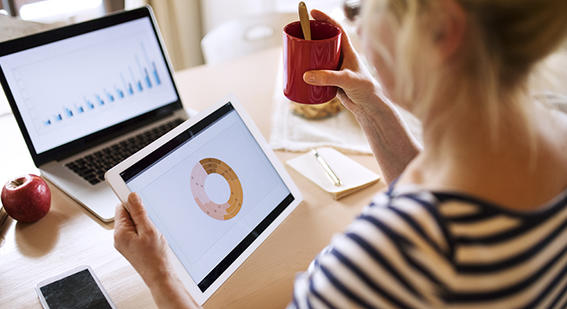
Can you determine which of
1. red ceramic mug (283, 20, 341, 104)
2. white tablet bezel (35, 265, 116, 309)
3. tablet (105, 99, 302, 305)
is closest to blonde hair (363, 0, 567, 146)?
red ceramic mug (283, 20, 341, 104)

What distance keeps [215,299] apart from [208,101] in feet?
2.40

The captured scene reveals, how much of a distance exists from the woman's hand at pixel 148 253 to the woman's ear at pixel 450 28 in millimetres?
468

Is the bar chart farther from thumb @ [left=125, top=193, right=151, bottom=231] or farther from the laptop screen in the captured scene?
thumb @ [left=125, top=193, right=151, bottom=231]

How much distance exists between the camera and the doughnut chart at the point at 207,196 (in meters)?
0.80

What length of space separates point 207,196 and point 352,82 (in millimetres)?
336

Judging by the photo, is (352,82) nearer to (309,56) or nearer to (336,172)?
(309,56)

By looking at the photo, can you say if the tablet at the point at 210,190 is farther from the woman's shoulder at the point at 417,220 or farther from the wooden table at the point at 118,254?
the woman's shoulder at the point at 417,220

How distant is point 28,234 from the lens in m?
0.90

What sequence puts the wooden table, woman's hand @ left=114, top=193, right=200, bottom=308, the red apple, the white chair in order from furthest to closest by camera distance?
the white chair < the red apple < the wooden table < woman's hand @ left=114, top=193, right=200, bottom=308

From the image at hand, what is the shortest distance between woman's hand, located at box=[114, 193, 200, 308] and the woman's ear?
18.4 inches

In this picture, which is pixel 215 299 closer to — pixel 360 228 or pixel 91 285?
pixel 91 285

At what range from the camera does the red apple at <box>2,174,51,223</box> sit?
89cm

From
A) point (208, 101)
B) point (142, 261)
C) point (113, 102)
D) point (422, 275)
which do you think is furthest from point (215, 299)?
point (208, 101)

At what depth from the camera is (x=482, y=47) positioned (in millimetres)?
469
